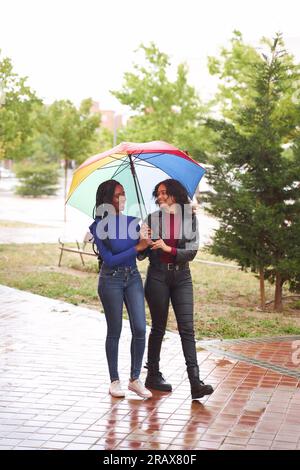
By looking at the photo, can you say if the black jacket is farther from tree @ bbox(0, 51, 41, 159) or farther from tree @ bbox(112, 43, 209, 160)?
tree @ bbox(112, 43, 209, 160)

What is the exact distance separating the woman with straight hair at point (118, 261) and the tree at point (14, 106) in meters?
15.3

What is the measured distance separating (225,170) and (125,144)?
204 inches

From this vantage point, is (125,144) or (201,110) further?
(201,110)

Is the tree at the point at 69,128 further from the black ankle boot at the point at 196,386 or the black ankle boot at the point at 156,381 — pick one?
the black ankle boot at the point at 196,386

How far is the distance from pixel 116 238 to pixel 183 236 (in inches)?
20.6

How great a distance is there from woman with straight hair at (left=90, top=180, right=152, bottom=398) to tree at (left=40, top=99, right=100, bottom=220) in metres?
24.8

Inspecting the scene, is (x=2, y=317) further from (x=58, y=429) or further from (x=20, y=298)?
(x=58, y=429)

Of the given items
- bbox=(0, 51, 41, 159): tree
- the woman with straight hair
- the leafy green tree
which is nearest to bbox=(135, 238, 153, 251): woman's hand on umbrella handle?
the woman with straight hair

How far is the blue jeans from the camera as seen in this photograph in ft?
20.7

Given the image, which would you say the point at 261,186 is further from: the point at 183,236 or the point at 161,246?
the point at 161,246

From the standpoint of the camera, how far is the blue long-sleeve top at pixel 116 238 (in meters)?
6.25

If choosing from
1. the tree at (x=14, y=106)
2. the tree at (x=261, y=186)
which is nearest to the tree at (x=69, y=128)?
the tree at (x=14, y=106)
